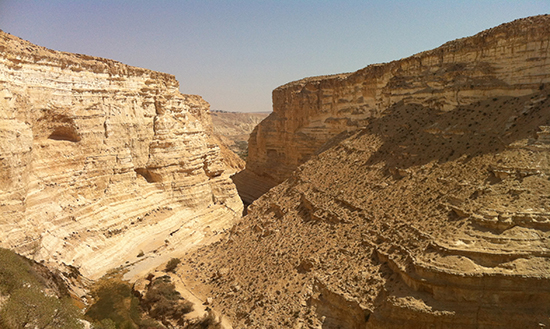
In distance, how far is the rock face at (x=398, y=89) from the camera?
15.4 metres

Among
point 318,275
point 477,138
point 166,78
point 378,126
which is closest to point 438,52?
point 378,126

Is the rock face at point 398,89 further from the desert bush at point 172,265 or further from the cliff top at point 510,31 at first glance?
the desert bush at point 172,265

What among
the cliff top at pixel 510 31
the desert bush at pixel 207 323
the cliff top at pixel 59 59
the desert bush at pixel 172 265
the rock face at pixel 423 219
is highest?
the cliff top at pixel 59 59

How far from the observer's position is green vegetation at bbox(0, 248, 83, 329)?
30.7 feet

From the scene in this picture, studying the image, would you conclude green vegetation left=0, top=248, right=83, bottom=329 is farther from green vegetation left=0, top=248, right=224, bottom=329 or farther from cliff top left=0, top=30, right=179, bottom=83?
cliff top left=0, top=30, right=179, bottom=83

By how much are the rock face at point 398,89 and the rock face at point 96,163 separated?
965 cm

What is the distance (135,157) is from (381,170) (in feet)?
46.5

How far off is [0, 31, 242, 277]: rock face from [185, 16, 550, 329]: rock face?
414 centimetres

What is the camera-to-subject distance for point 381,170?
17641 mm

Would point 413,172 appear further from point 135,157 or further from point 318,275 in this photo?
point 135,157

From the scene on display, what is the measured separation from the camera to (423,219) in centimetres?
1255

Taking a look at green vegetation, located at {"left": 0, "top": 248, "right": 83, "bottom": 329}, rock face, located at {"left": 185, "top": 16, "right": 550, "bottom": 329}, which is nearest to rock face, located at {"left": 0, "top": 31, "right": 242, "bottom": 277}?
green vegetation, located at {"left": 0, "top": 248, "right": 83, "bottom": 329}

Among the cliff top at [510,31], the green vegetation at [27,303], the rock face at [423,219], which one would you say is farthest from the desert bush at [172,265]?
the cliff top at [510,31]

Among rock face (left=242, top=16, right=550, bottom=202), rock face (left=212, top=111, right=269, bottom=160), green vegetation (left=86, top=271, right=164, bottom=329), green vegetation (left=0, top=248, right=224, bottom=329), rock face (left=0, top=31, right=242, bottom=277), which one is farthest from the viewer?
rock face (left=212, top=111, right=269, bottom=160)
